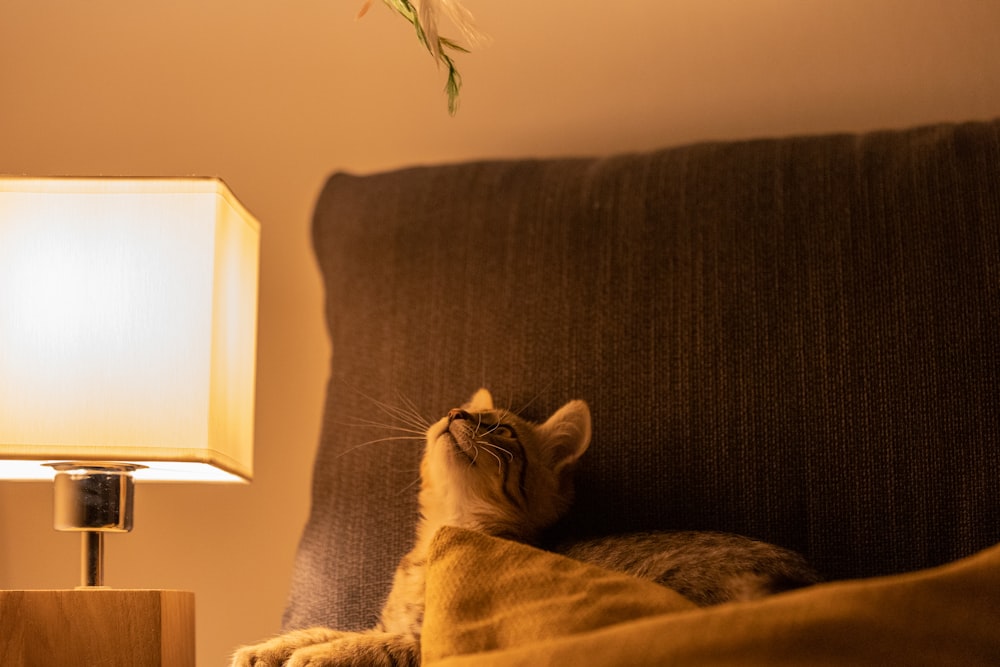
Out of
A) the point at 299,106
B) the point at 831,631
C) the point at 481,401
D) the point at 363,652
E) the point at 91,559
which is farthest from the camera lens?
the point at 299,106

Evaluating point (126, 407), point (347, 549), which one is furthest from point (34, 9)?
point (347, 549)

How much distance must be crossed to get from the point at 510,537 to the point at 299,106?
95 centimetres

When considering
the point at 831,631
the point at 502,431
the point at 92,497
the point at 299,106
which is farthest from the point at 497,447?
the point at 299,106

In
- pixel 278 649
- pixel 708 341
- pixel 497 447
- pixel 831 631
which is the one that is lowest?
pixel 278 649

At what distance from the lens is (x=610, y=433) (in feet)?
3.84

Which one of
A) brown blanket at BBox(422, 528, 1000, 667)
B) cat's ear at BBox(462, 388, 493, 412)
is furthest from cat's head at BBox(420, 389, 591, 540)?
brown blanket at BBox(422, 528, 1000, 667)

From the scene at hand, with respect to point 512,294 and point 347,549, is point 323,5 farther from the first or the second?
point 347,549

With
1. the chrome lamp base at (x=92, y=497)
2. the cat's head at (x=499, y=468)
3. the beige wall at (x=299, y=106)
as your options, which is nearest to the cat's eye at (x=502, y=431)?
the cat's head at (x=499, y=468)

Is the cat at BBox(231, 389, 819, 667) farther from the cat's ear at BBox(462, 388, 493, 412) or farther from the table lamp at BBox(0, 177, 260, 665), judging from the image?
the table lamp at BBox(0, 177, 260, 665)

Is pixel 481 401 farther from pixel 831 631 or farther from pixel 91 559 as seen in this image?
pixel 831 631

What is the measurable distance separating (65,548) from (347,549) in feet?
2.62

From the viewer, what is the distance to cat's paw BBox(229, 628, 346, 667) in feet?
3.33

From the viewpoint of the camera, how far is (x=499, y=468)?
4.03 feet

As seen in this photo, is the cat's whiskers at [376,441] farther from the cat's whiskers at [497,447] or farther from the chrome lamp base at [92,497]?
the chrome lamp base at [92,497]
